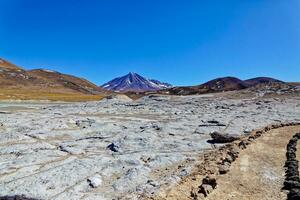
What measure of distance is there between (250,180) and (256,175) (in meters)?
0.77

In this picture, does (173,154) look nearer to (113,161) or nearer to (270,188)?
(113,161)

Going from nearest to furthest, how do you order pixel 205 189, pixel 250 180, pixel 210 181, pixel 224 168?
pixel 205 189 < pixel 210 181 < pixel 250 180 < pixel 224 168

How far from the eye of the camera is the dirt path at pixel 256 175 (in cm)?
1365

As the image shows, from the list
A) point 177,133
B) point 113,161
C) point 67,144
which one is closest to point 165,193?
point 113,161

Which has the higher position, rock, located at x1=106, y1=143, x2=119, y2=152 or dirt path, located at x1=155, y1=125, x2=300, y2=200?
rock, located at x1=106, y1=143, x2=119, y2=152

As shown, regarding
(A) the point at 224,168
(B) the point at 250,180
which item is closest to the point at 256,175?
(B) the point at 250,180

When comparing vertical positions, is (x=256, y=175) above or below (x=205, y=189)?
above

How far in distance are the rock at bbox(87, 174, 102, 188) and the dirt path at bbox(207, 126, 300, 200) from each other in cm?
399

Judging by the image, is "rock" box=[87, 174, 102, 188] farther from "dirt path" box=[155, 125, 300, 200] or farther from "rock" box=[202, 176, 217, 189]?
"rock" box=[202, 176, 217, 189]

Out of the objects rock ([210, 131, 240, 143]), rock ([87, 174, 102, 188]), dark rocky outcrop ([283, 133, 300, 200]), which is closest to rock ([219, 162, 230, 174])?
dark rocky outcrop ([283, 133, 300, 200])

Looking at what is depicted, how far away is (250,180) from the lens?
15.1 m

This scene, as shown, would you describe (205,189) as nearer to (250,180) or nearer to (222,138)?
(250,180)

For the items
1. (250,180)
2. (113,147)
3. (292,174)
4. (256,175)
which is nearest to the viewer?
(250,180)

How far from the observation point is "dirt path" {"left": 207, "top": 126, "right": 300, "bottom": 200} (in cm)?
1365
